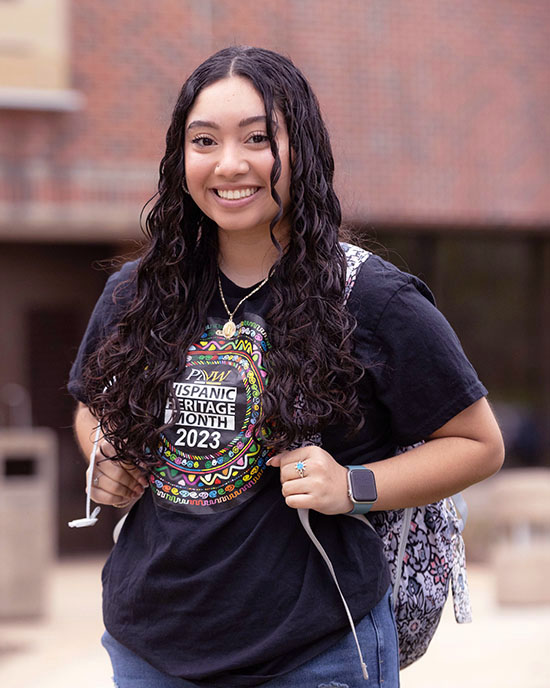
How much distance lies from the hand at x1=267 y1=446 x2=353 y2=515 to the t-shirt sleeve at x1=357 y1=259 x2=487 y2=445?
0.55 ft

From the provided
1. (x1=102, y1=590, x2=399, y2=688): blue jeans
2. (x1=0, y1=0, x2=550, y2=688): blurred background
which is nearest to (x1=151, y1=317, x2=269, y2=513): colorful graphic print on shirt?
(x1=102, y1=590, x2=399, y2=688): blue jeans

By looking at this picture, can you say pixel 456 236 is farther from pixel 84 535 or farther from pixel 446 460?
pixel 446 460

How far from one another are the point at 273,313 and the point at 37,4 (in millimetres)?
6919

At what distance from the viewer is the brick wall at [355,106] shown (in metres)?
8.45

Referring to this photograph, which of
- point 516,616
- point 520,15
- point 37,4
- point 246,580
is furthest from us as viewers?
point 520,15

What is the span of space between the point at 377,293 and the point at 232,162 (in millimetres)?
363

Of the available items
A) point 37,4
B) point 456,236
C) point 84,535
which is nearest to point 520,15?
point 456,236

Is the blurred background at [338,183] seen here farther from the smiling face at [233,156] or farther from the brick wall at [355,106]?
the smiling face at [233,156]

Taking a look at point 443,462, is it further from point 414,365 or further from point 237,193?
point 237,193

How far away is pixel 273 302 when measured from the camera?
2.11 m

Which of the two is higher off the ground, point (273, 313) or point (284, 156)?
point (284, 156)

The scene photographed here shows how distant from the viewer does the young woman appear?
1.99m

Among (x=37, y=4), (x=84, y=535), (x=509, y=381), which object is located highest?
(x=37, y=4)

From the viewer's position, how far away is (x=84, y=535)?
993 cm
